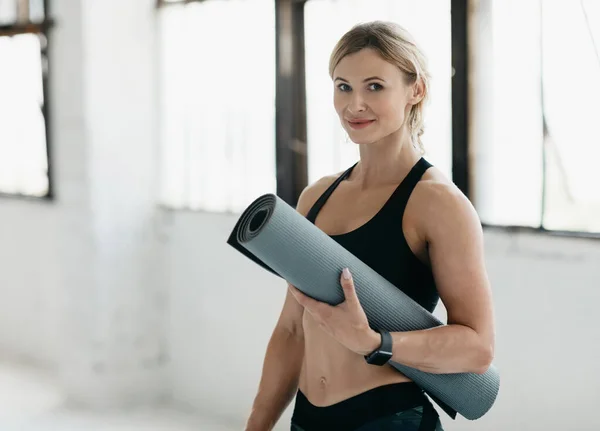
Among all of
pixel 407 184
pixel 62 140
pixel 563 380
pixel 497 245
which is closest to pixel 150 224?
pixel 62 140

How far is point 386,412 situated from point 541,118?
5.09ft

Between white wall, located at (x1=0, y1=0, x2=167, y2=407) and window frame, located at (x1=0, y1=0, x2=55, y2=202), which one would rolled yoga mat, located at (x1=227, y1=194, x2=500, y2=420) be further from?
window frame, located at (x1=0, y1=0, x2=55, y2=202)

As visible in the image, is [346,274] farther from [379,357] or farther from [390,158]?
[390,158]

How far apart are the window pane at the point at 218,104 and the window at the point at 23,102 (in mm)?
761

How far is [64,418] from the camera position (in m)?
3.66

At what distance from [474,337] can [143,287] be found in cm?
282

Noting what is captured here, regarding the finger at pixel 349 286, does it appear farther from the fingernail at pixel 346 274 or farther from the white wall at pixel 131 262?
the white wall at pixel 131 262

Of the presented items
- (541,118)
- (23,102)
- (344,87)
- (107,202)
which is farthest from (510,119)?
(23,102)

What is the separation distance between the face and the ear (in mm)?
13

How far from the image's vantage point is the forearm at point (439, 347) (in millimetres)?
1187

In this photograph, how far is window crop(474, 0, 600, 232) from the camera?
246 cm

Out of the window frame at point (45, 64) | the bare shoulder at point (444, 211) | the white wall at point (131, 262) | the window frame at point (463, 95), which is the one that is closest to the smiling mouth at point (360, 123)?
the bare shoulder at point (444, 211)

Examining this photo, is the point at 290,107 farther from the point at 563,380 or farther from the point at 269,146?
the point at 563,380

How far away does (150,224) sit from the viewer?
12.6 feet
